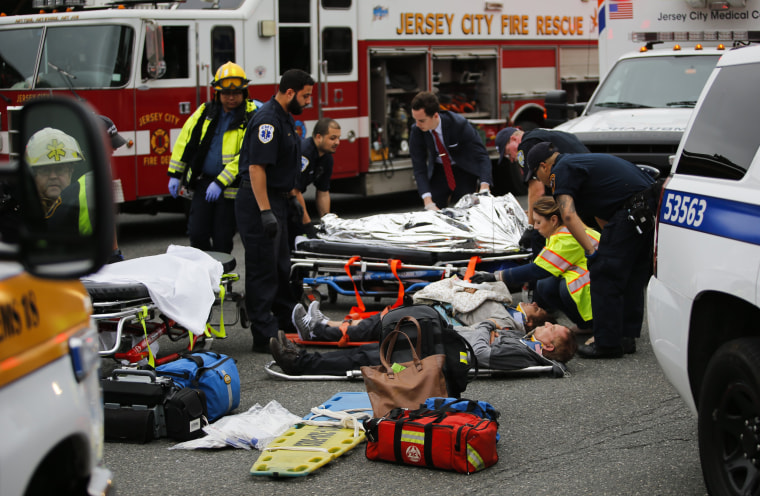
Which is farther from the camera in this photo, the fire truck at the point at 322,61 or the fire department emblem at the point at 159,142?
the fire department emblem at the point at 159,142

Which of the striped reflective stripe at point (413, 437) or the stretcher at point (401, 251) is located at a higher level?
the stretcher at point (401, 251)

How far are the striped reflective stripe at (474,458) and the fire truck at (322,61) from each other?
6.20 m

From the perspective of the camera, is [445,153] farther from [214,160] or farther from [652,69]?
[214,160]

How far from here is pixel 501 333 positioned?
6.80 metres

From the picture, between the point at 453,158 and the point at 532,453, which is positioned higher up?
the point at 453,158

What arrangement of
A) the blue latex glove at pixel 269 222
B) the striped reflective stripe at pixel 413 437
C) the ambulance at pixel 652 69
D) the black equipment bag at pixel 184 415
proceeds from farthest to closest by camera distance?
the ambulance at pixel 652 69, the blue latex glove at pixel 269 222, the black equipment bag at pixel 184 415, the striped reflective stripe at pixel 413 437

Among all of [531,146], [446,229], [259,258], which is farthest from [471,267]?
[259,258]

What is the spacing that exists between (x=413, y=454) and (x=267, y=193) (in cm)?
299

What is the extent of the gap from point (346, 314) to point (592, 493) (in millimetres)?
4269

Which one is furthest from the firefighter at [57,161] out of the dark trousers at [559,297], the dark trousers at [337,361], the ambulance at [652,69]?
the ambulance at [652,69]

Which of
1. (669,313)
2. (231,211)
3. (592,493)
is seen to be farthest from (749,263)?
(231,211)

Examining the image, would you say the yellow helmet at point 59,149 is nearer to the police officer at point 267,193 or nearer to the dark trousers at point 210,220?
the police officer at point 267,193

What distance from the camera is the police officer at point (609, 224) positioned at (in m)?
6.82

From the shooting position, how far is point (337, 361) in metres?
6.57
